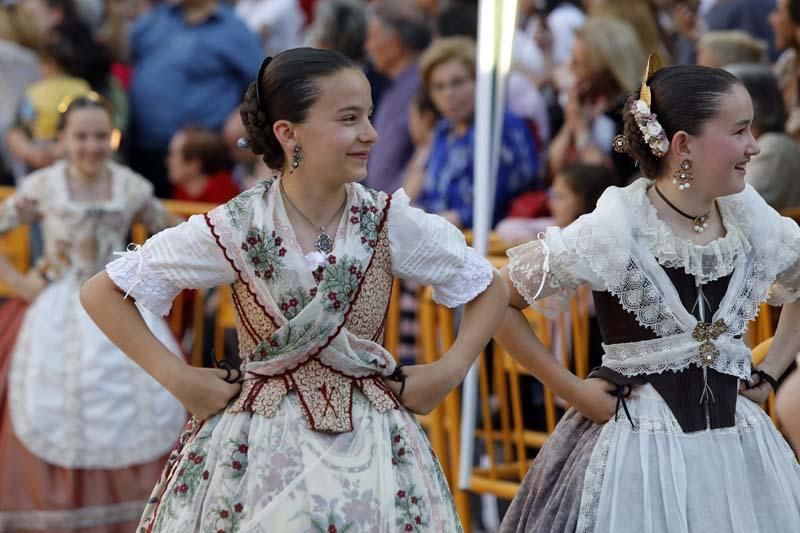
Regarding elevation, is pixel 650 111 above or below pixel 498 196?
below

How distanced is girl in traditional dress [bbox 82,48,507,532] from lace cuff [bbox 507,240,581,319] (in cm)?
28

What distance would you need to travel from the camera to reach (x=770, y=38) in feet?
24.6

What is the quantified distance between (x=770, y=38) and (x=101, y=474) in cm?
379

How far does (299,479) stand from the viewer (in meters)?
3.56

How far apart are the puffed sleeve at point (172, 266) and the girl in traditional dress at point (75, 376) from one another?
258 cm

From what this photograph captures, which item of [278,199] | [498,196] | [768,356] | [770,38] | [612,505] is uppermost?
[770,38]

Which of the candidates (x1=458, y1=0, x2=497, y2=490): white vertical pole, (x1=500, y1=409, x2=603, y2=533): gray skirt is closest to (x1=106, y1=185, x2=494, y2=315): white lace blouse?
(x1=500, y1=409, x2=603, y2=533): gray skirt

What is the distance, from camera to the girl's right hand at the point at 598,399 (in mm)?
3887

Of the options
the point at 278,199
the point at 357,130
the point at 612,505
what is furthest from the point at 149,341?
the point at 612,505

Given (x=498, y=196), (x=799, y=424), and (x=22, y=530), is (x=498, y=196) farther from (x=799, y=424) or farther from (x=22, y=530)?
(x=799, y=424)

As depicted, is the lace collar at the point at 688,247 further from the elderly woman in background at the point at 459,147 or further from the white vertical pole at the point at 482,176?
the elderly woman in background at the point at 459,147

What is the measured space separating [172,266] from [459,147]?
12.1ft

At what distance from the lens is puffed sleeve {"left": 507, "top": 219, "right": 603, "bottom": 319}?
390cm

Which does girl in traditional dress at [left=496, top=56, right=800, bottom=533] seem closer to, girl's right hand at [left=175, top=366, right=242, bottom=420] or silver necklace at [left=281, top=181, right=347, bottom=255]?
silver necklace at [left=281, top=181, right=347, bottom=255]
